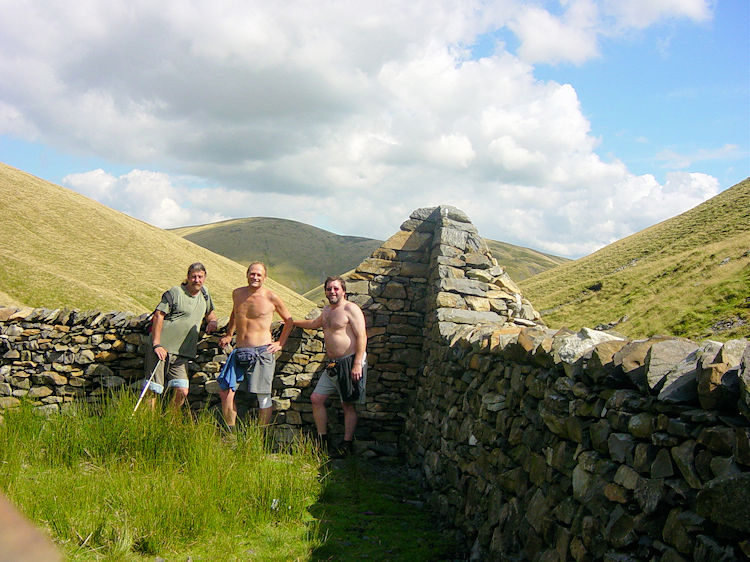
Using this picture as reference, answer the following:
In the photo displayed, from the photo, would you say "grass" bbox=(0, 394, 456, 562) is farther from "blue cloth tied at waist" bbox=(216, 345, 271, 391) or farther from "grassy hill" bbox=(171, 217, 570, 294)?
"grassy hill" bbox=(171, 217, 570, 294)

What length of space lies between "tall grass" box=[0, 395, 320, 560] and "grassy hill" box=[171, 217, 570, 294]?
14220 cm

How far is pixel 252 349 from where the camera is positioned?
7570 mm

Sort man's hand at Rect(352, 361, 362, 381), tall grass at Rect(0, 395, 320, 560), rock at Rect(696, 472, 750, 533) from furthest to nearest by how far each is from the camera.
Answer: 1. man's hand at Rect(352, 361, 362, 381)
2. tall grass at Rect(0, 395, 320, 560)
3. rock at Rect(696, 472, 750, 533)

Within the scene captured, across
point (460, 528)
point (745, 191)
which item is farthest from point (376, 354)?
point (745, 191)

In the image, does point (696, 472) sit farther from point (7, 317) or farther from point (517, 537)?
point (7, 317)

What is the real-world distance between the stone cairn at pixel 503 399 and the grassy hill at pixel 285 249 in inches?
5514

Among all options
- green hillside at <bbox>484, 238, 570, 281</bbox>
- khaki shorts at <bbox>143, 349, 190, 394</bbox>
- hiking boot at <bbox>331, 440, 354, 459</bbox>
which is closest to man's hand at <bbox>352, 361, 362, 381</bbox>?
hiking boot at <bbox>331, 440, 354, 459</bbox>

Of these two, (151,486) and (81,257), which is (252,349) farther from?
(81,257)

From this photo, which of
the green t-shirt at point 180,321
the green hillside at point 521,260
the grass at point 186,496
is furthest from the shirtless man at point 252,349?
the green hillside at point 521,260

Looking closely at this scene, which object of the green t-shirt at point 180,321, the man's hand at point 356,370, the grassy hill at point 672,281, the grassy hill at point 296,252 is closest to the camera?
the man's hand at point 356,370

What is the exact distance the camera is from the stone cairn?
92.0 inches

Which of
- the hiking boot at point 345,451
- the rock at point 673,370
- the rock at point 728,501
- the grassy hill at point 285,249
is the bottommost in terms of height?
the hiking boot at point 345,451

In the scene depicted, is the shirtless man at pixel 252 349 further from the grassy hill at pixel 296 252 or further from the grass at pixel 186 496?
the grassy hill at pixel 296 252

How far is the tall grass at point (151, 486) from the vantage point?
4.38m
